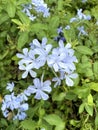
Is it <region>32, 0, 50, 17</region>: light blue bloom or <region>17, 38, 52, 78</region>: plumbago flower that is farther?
<region>32, 0, 50, 17</region>: light blue bloom

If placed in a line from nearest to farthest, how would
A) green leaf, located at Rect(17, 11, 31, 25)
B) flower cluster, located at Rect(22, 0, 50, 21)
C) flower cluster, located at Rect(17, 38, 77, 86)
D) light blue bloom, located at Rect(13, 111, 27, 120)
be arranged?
flower cluster, located at Rect(17, 38, 77, 86), light blue bloom, located at Rect(13, 111, 27, 120), green leaf, located at Rect(17, 11, 31, 25), flower cluster, located at Rect(22, 0, 50, 21)

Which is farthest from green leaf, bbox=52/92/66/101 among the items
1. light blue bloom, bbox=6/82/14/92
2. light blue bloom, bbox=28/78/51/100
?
light blue bloom, bbox=6/82/14/92

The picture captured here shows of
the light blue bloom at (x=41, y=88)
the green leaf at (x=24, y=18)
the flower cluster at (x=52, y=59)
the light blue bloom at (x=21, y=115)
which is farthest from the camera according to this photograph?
the green leaf at (x=24, y=18)

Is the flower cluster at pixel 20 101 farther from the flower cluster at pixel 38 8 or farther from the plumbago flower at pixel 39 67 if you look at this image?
the flower cluster at pixel 38 8

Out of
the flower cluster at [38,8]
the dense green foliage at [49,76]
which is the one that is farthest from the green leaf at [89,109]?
the flower cluster at [38,8]

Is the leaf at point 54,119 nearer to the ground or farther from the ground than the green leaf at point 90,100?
nearer to the ground

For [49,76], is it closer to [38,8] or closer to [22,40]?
[22,40]

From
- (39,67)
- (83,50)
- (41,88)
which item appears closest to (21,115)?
(41,88)

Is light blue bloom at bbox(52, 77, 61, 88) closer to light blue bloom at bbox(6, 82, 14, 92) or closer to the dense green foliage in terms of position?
the dense green foliage
